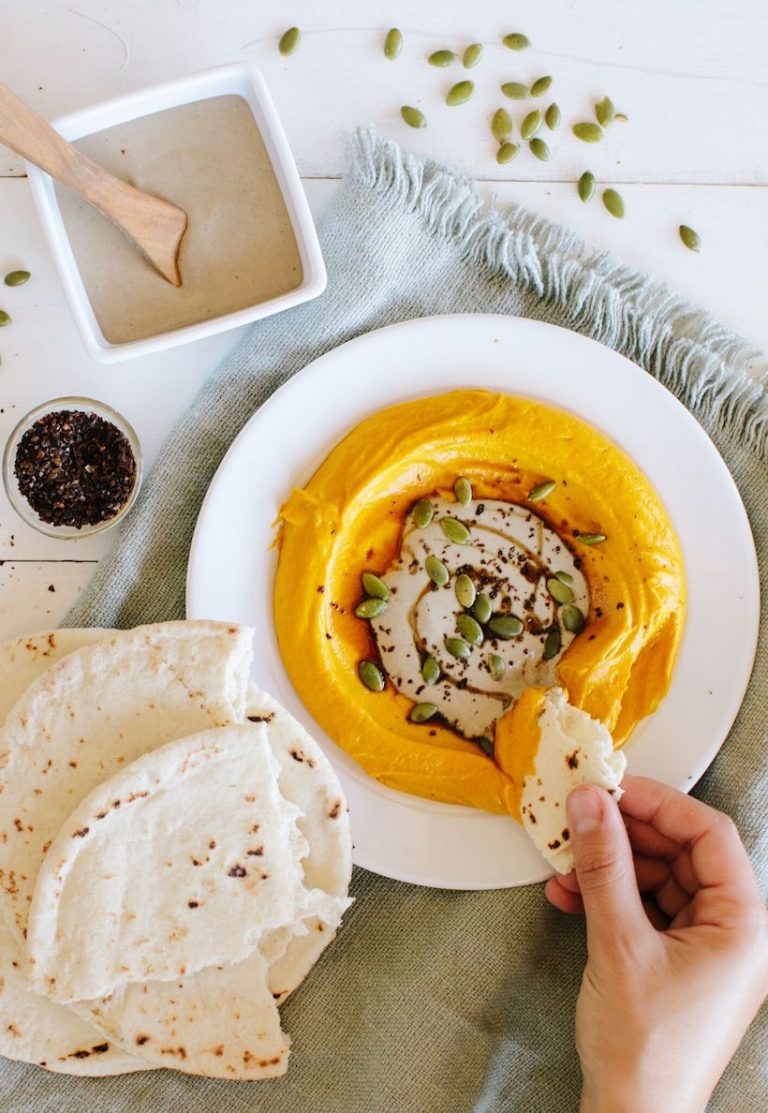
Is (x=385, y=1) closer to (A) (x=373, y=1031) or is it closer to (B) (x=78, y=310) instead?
(B) (x=78, y=310)

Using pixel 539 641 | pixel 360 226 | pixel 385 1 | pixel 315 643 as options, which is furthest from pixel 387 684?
pixel 385 1

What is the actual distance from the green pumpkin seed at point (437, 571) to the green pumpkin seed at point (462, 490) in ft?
0.49

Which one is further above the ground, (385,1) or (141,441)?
(385,1)

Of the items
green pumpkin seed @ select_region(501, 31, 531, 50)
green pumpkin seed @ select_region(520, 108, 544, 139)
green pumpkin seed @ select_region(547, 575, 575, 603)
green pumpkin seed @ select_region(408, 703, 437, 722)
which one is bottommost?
green pumpkin seed @ select_region(408, 703, 437, 722)

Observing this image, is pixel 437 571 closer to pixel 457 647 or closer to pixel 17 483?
pixel 457 647

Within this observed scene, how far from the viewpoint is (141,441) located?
8.11ft

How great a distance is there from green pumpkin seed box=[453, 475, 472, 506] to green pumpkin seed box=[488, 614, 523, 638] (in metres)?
0.28

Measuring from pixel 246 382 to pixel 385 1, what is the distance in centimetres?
101

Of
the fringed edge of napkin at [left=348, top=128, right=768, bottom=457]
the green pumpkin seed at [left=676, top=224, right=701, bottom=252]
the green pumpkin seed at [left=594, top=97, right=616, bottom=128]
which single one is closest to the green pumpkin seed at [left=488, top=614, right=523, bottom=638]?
the fringed edge of napkin at [left=348, top=128, right=768, bottom=457]

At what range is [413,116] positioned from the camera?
2453 mm

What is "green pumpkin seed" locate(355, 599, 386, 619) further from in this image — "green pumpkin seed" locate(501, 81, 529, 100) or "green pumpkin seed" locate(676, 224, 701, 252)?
"green pumpkin seed" locate(501, 81, 529, 100)

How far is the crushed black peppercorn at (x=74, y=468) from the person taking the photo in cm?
235

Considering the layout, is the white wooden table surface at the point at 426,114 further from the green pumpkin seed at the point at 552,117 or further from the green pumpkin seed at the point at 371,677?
the green pumpkin seed at the point at 371,677

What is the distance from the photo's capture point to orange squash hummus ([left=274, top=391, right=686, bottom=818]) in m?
2.22
